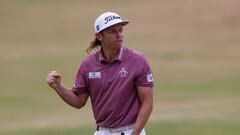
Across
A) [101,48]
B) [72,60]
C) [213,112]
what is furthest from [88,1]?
[101,48]

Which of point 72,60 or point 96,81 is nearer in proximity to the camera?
point 96,81

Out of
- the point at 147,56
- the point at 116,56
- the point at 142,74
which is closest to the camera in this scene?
the point at 142,74

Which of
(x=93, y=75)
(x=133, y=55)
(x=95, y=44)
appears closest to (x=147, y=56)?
(x=95, y=44)

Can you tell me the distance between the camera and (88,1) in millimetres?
37812

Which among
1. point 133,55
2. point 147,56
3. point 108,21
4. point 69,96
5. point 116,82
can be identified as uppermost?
point 108,21

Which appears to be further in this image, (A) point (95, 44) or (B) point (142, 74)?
(A) point (95, 44)

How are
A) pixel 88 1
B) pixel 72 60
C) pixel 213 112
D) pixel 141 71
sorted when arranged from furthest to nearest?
1. pixel 88 1
2. pixel 72 60
3. pixel 213 112
4. pixel 141 71

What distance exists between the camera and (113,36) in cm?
800

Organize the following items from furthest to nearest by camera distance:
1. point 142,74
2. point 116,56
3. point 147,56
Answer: point 147,56
point 116,56
point 142,74

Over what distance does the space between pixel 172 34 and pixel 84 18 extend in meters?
3.97

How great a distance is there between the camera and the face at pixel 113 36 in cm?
799

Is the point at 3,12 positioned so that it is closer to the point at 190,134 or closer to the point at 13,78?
the point at 13,78

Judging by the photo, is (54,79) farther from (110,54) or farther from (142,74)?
(142,74)

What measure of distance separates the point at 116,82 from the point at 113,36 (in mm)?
401
